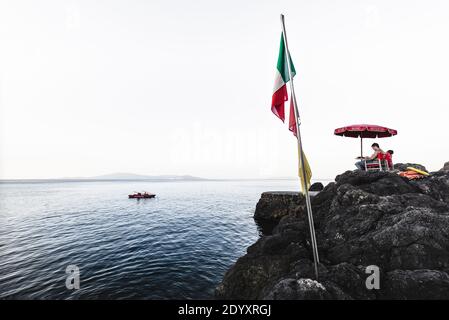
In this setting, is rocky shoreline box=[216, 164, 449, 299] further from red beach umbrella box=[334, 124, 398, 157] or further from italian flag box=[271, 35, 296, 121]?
italian flag box=[271, 35, 296, 121]

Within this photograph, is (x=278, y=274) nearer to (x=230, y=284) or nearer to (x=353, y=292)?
(x=230, y=284)

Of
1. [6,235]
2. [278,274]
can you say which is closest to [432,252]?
[278,274]

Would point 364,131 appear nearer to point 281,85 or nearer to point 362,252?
point 362,252

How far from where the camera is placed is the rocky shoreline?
5.34 m

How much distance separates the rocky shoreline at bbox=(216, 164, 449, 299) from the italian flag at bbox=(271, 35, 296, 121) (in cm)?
552

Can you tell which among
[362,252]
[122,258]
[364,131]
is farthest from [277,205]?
[122,258]

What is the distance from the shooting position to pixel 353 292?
544 cm

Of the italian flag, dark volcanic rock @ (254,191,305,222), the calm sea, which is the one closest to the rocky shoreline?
the calm sea

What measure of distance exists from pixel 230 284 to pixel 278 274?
2029 mm

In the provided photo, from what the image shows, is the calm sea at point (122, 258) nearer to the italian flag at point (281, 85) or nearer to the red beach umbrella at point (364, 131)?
the italian flag at point (281, 85)

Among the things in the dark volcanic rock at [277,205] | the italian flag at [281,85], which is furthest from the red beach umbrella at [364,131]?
the italian flag at [281,85]

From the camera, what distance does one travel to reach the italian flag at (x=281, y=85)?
7008 mm

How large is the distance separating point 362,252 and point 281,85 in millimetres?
7098

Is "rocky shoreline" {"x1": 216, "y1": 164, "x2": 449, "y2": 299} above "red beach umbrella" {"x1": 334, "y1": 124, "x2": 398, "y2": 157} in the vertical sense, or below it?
below
